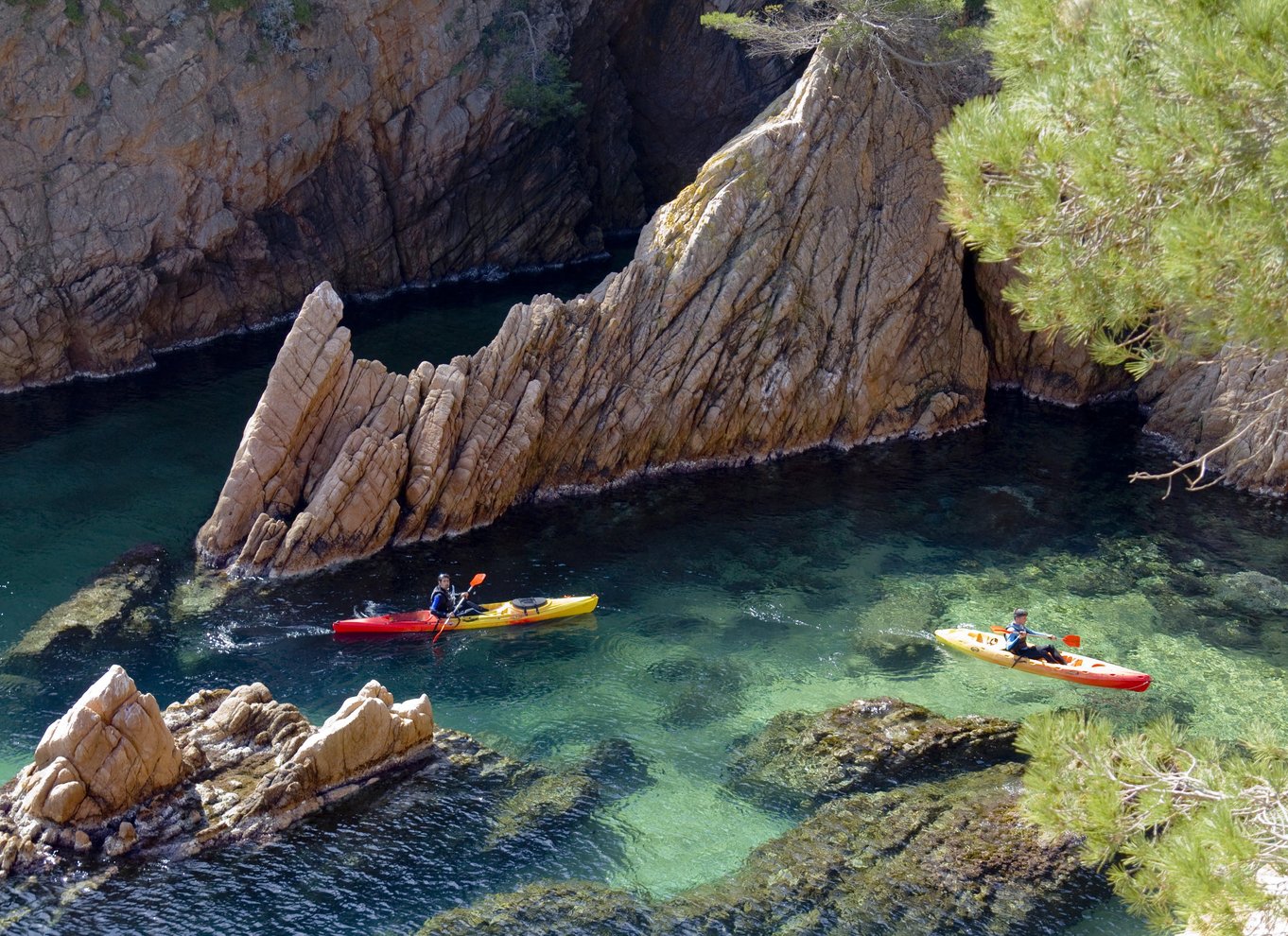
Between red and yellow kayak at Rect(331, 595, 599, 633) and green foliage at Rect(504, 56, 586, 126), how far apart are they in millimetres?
25272

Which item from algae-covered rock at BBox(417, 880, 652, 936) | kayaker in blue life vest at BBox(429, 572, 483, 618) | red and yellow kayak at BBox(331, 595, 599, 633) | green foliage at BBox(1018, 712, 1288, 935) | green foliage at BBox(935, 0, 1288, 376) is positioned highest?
green foliage at BBox(935, 0, 1288, 376)

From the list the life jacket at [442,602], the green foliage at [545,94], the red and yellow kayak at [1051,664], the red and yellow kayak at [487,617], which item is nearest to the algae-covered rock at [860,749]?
the red and yellow kayak at [1051,664]

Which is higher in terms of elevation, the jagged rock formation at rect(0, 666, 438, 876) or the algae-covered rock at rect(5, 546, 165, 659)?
the algae-covered rock at rect(5, 546, 165, 659)

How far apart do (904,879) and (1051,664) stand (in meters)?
7.58

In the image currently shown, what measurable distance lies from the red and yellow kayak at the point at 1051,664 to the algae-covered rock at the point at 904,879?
4.86 meters

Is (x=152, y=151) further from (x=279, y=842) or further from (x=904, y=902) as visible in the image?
(x=904, y=902)

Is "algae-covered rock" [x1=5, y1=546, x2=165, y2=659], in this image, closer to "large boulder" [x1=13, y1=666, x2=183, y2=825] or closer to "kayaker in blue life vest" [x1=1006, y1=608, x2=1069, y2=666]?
"large boulder" [x1=13, y1=666, x2=183, y2=825]

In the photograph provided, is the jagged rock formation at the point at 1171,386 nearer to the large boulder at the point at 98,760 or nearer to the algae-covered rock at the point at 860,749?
the algae-covered rock at the point at 860,749

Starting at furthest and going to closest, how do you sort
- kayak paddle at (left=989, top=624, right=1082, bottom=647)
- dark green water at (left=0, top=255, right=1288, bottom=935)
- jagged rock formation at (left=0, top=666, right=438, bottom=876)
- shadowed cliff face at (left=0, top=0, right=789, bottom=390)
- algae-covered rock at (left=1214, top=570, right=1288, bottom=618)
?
shadowed cliff face at (left=0, top=0, right=789, bottom=390) → algae-covered rock at (left=1214, top=570, right=1288, bottom=618) → kayak paddle at (left=989, top=624, right=1082, bottom=647) → jagged rock formation at (left=0, top=666, right=438, bottom=876) → dark green water at (left=0, top=255, right=1288, bottom=935)

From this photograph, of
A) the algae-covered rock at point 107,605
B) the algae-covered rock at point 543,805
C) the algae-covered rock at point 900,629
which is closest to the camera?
the algae-covered rock at point 543,805

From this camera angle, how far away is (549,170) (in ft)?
160

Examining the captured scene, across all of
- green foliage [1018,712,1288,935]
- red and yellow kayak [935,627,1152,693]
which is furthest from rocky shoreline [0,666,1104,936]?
green foliage [1018,712,1288,935]

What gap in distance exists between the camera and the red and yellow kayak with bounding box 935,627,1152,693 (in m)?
23.0

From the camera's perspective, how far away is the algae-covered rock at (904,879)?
17016 millimetres
